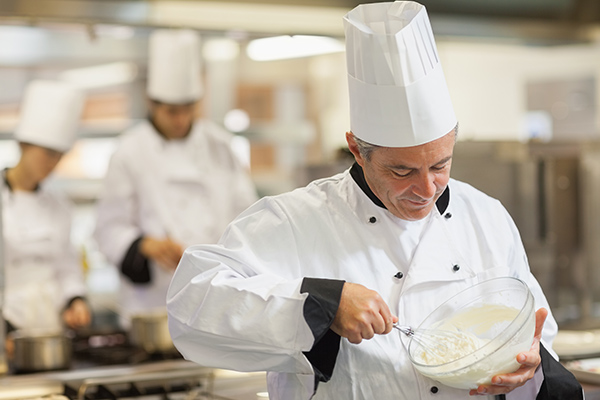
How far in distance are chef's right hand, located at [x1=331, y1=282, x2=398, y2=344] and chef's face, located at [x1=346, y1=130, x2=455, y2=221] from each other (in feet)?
0.73

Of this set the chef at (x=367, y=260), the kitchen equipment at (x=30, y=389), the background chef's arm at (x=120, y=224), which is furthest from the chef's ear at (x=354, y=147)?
the background chef's arm at (x=120, y=224)

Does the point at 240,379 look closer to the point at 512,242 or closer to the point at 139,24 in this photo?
the point at 512,242

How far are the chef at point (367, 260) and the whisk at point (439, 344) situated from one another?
5 cm

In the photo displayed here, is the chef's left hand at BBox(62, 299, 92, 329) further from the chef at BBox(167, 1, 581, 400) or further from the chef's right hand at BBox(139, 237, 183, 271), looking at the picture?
the chef at BBox(167, 1, 581, 400)

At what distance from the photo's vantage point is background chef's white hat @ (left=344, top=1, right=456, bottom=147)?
4.70ft

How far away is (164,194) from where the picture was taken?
11.6 ft

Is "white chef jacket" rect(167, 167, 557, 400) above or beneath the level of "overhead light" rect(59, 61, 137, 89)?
beneath

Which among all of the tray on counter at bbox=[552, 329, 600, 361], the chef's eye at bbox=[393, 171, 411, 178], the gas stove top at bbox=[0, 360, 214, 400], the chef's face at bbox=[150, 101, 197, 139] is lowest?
the tray on counter at bbox=[552, 329, 600, 361]

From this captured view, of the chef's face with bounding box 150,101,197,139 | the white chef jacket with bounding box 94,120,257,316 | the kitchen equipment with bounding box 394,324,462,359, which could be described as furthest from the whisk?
the chef's face with bounding box 150,101,197,139

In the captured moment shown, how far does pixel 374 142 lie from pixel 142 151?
7.30 feet

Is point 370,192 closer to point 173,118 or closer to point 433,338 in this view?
point 433,338

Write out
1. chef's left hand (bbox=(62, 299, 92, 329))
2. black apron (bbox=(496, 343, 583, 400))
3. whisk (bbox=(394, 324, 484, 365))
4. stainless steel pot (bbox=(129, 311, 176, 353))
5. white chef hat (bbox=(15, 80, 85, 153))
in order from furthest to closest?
white chef hat (bbox=(15, 80, 85, 153))
chef's left hand (bbox=(62, 299, 92, 329))
stainless steel pot (bbox=(129, 311, 176, 353))
black apron (bbox=(496, 343, 583, 400))
whisk (bbox=(394, 324, 484, 365))

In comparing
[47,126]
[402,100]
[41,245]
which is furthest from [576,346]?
[47,126]

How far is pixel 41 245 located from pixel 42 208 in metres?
0.17
